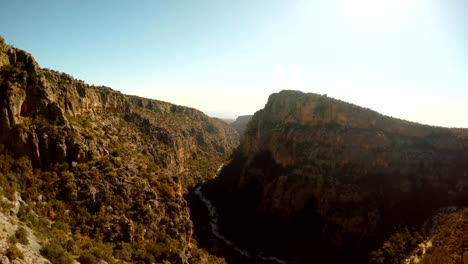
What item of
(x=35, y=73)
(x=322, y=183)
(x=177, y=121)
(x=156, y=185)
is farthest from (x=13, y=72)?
(x=177, y=121)

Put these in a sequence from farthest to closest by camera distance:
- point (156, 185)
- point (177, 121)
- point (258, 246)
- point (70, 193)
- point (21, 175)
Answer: point (177, 121), point (258, 246), point (156, 185), point (70, 193), point (21, 175)

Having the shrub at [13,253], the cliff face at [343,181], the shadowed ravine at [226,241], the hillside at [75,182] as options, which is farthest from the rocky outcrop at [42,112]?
the cliff face at [343,181]

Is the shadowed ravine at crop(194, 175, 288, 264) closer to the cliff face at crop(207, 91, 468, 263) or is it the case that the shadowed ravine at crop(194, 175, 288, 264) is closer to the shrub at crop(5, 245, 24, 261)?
the cliff face at crop(207, 91, 468, 263)

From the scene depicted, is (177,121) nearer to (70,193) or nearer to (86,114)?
(86,114)

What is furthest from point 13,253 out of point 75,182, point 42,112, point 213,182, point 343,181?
point 213,182

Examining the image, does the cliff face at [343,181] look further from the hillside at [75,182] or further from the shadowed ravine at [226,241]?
the hillside at [75,182]

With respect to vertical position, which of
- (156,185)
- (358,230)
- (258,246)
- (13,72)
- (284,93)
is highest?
(284,93)
